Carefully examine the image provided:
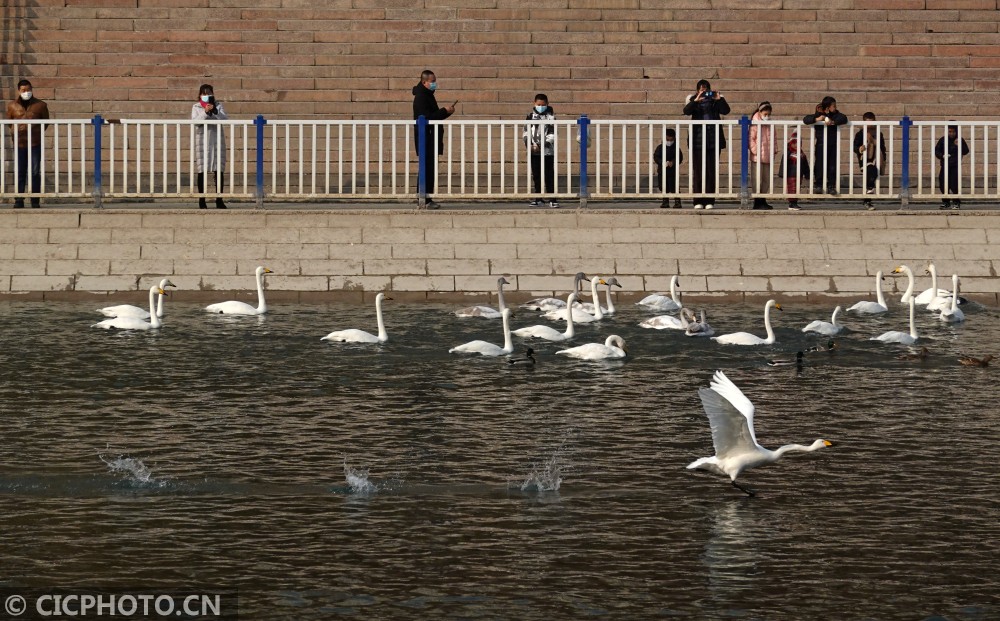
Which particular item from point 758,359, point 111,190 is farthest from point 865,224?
point 111,190

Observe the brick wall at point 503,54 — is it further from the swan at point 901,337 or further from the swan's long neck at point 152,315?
the swan at point 901,337

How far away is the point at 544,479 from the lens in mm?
11109

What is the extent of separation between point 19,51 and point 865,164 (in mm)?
14194

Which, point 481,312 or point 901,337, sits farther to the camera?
point 481,312

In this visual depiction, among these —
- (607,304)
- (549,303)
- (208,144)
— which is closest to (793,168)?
(607,304)

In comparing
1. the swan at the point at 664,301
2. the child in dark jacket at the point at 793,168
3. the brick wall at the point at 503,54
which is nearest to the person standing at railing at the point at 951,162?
the child in dark jacket at the point at 793,168

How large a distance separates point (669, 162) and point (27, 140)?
769cm

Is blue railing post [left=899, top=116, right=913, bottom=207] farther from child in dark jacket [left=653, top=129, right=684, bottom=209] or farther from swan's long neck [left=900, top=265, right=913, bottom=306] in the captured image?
child in dark jacket [left=653, top=129, right=684, bottom=209]

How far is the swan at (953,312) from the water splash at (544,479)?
26.7ft

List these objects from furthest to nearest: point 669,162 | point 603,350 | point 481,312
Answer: point 669,162, point 481,312, point 603,350

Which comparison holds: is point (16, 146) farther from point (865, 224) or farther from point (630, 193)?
point (865, 224)

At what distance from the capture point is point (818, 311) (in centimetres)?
1950

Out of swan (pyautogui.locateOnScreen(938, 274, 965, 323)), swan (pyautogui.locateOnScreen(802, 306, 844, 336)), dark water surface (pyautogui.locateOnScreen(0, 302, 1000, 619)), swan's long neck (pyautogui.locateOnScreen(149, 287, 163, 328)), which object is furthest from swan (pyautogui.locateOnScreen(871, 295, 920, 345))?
swan's long neck (pyautogui.locateOnScreen(149, 287, 163, 328))

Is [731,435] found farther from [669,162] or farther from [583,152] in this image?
[669,162]
